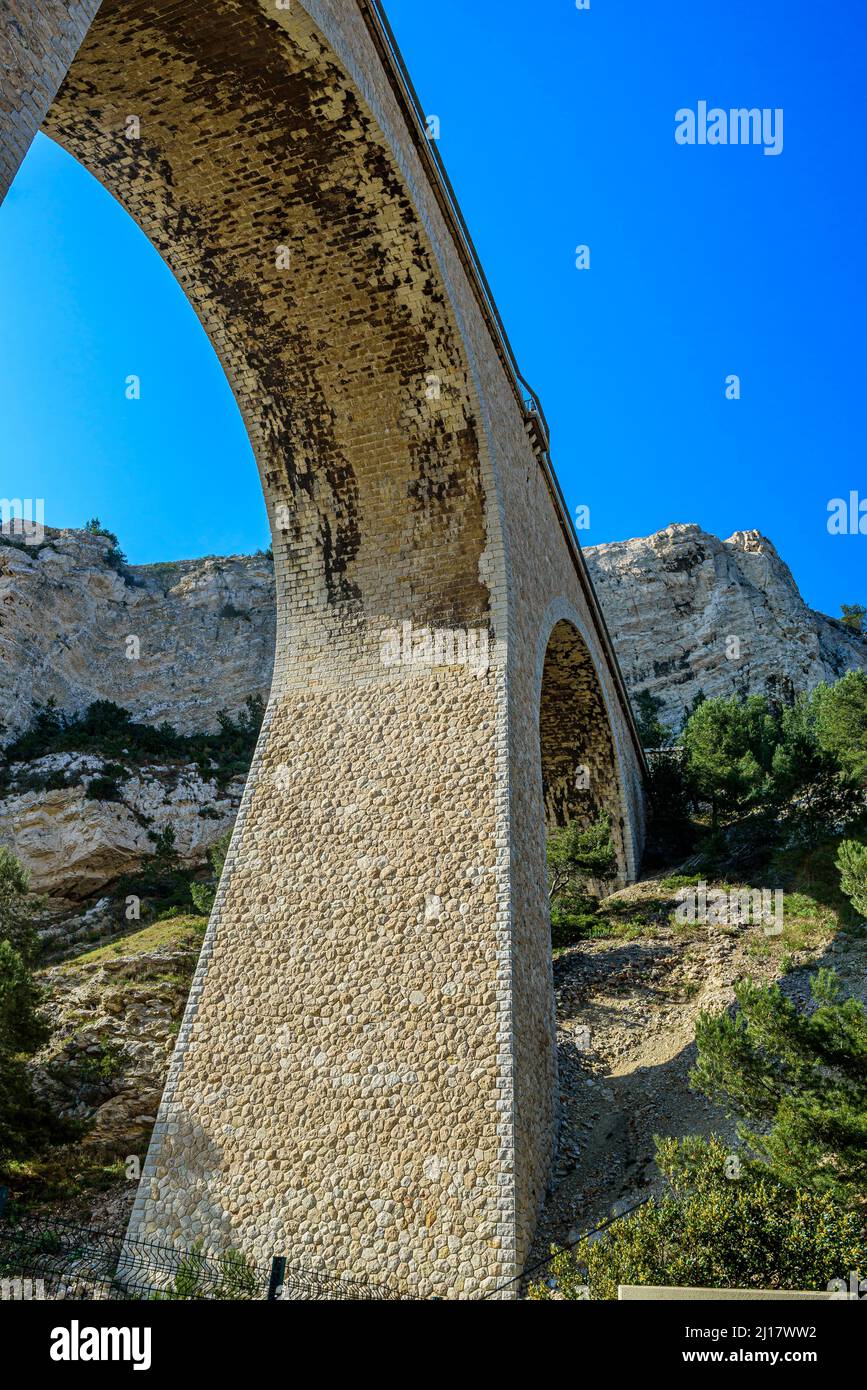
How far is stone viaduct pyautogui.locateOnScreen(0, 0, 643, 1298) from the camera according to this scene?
650 centimetres

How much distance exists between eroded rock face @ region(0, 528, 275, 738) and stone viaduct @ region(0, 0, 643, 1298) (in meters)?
20.2

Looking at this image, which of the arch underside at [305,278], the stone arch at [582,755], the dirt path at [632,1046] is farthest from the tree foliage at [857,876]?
the stone arch at [582,755]

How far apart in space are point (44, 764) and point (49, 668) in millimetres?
6868

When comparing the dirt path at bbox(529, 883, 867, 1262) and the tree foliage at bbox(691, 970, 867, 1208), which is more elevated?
the tree foliage at bbox(691, 970, 867, 1208)

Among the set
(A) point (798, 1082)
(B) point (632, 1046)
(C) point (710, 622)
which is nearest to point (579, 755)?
(B) point (632, 1046)

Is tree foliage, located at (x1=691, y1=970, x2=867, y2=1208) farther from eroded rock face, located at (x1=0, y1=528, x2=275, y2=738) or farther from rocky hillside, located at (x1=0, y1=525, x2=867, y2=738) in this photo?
rocky hillside, located at (x1=0, y1=525, x2=867, y2=738)

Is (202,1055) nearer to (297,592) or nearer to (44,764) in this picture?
(297,592)

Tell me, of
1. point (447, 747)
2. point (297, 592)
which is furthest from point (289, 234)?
point (447, 747)

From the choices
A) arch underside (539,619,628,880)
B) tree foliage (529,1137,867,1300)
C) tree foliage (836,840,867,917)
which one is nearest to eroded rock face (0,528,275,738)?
arch underside (539,619,628,880)

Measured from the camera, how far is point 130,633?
1313 inches

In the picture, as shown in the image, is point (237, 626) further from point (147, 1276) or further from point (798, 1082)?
point (798, 1082)

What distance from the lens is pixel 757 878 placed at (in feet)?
44.0

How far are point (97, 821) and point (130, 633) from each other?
13.9 metres

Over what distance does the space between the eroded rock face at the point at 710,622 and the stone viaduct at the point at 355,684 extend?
2463cm
